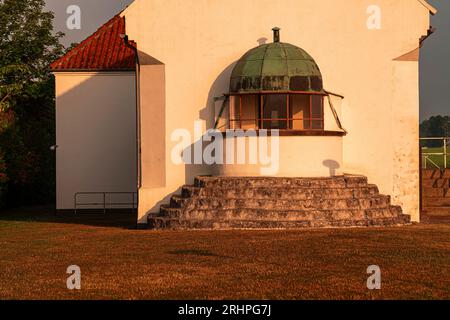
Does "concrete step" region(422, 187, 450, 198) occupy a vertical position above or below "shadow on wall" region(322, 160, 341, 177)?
below

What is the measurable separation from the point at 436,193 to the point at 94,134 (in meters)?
17.8

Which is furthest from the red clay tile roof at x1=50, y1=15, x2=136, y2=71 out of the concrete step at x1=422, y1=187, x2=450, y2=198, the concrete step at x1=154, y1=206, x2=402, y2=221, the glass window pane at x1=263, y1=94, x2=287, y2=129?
the concrete step at x1=422, y1=187, x2=450, y2=198

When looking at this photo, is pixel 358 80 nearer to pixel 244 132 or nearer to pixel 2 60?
pixel 244 132

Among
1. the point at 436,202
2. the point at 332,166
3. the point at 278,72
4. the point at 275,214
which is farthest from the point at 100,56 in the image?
the point at 436,202

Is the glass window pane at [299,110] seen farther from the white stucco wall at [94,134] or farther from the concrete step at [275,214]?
the white stucco wall at [94,134]

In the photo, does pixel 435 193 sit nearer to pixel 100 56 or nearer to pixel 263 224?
pixel 263 224

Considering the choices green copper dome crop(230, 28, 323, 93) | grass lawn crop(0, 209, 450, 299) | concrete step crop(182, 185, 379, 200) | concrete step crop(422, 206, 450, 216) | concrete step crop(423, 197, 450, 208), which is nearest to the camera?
grass lawn crop(0, 209, 450, 299)

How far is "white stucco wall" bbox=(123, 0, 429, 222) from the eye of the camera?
28.0 meters

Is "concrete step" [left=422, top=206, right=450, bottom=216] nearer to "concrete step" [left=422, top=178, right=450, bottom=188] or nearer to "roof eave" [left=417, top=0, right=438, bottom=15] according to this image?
"concrete step" [left=422, top=178, right=450, bottom=188]

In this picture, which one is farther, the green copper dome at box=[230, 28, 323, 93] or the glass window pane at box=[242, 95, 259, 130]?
the glass window pane at box=[242, 95, 259, 130]

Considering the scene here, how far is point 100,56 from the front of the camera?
3966 centimetres

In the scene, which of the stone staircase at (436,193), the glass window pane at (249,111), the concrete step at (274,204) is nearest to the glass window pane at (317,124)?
the glass window pane at (249,111)

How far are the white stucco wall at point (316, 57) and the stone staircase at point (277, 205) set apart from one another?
9.07 feet

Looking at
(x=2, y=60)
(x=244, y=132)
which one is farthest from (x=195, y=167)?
(x=2, y=60)
